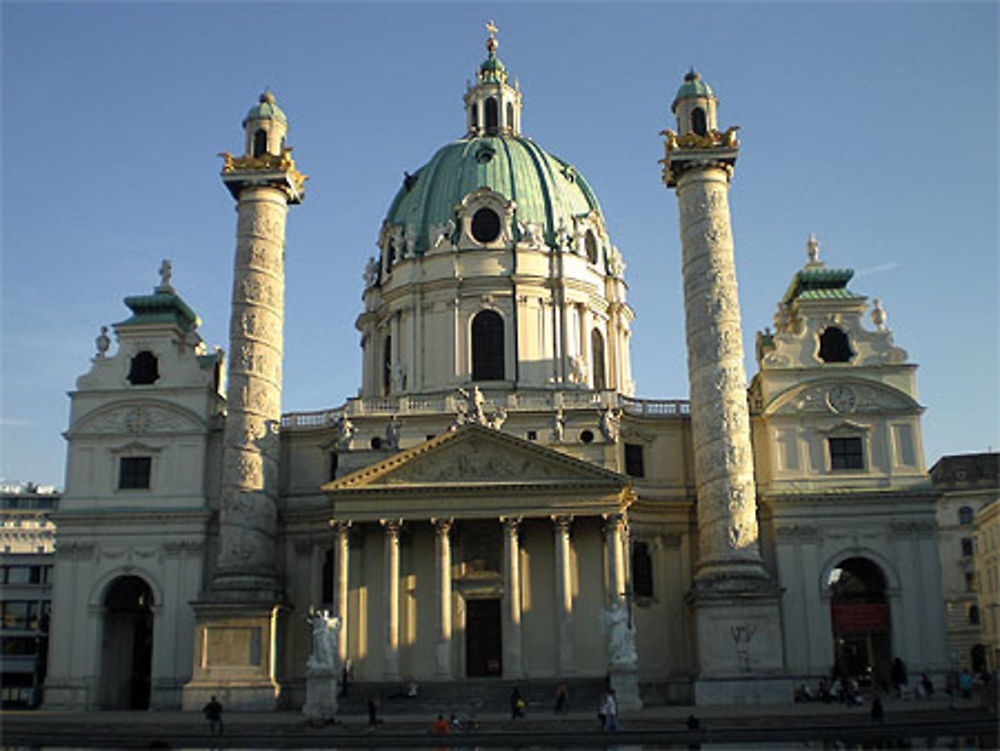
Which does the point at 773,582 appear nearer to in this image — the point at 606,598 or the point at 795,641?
the point at 795,641

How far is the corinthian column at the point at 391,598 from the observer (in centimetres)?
4106

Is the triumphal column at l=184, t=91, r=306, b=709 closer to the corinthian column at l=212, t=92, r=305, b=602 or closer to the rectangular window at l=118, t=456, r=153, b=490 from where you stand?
the corinthian column at l=212, t=92, r=305, b=602

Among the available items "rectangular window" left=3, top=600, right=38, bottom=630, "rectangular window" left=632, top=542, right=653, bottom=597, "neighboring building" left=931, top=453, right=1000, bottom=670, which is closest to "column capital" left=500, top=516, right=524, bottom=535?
"rectangular window" left=632, top=542, right=653, bottom=597

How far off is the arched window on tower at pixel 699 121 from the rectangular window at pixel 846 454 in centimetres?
1377

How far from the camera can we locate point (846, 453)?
45969 mm

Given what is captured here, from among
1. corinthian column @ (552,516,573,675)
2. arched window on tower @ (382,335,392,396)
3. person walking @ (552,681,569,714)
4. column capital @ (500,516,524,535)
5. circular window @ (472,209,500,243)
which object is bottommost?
person walking @ (552,681,569,714)

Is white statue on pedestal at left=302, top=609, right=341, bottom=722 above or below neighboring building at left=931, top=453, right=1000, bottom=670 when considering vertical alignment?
below

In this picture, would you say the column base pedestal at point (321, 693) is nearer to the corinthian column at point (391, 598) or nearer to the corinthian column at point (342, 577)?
the corinthian column at point (391, 598)

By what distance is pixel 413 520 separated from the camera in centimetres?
4228

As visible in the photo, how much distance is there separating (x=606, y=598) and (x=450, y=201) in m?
22.2

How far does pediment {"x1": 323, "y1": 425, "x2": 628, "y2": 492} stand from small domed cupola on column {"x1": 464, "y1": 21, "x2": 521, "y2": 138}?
75.2 feet

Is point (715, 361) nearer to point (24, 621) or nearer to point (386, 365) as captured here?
point (386, 365)

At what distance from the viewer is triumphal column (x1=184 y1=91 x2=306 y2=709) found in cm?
4091

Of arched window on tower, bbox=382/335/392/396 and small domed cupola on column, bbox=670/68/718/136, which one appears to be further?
arched window on tower, bbox=382/335/392/396
